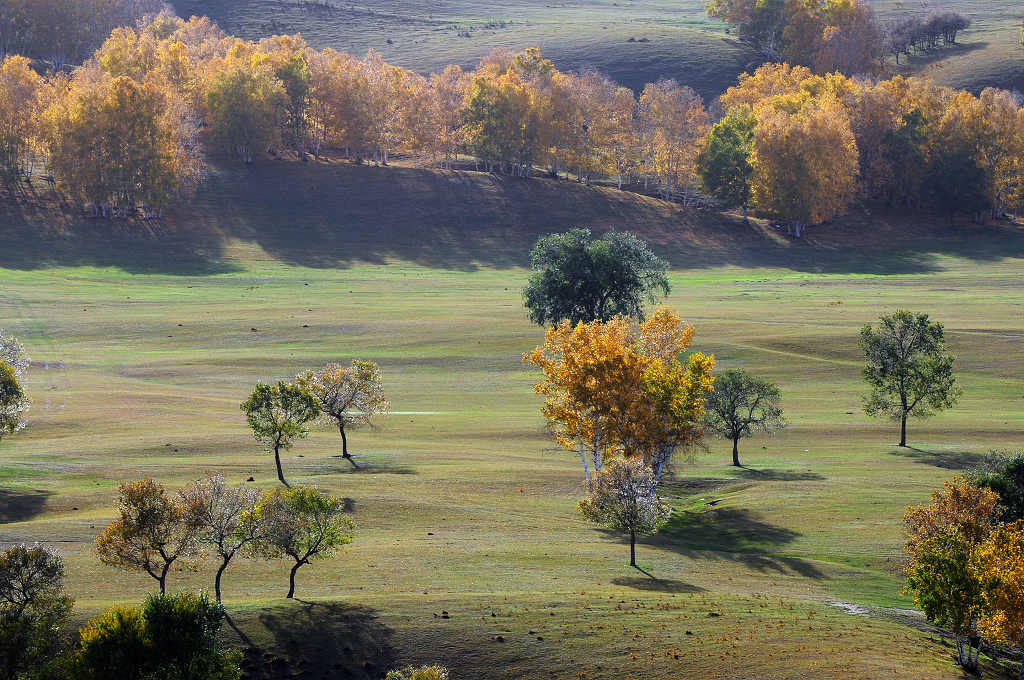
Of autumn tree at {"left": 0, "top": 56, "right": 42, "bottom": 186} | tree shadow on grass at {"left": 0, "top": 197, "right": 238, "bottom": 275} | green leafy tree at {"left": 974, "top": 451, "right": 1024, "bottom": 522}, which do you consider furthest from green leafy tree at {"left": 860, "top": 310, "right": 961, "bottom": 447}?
autumn tree at {"left": 0, "top": 56, "right": 42, "bottom": 186}

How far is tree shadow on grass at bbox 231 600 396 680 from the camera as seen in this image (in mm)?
37812

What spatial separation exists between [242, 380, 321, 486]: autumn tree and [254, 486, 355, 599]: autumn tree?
1693 centimetres

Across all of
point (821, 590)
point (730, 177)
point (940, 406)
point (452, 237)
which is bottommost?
point (821, 590)

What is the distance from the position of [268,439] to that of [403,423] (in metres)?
13.8

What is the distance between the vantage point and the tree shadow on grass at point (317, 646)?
124ft

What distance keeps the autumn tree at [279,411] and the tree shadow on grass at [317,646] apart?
1957 cm

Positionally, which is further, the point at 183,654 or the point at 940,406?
the point at 940,406

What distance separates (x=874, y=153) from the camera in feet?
643

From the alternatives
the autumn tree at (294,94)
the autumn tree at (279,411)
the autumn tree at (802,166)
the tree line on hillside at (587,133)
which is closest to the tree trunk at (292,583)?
the autumn tree at (279,411)

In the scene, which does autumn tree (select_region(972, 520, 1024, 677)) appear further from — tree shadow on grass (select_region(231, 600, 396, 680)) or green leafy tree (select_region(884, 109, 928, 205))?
green leafy tree (select_region(884, 109, 928, 205))

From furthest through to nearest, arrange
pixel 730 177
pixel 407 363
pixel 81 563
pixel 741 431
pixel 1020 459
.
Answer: pixel 730 177, pixel 407 363, pixel 741 431, pixel 1020 459, pixel 81 563

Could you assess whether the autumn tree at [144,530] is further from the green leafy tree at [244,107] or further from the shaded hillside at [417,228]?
the green leafy tree at [244,107]

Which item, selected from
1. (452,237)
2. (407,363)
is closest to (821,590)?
(407,363)

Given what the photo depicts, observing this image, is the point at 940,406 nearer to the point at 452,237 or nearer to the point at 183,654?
the point at 183,654
